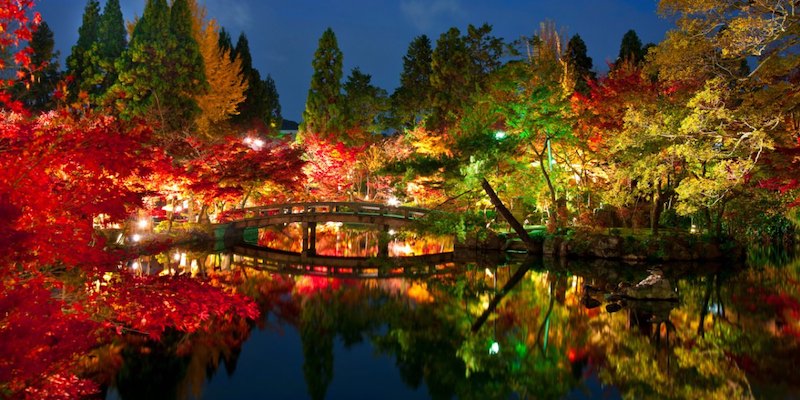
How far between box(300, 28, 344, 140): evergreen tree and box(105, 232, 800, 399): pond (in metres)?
16.6

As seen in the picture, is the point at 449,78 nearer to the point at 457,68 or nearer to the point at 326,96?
the point at 457,68

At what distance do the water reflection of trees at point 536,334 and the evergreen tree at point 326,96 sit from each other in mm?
16453

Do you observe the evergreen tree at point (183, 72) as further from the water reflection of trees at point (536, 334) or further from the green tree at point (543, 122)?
the green tree at point (543, 122)

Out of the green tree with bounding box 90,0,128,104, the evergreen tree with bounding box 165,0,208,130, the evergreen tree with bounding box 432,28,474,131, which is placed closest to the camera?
the evergreen tree with bounding box 165,0,208,130

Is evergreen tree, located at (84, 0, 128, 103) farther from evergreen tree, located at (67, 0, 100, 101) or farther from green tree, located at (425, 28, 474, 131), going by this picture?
green tree, located at (425, 28, 474, 131)

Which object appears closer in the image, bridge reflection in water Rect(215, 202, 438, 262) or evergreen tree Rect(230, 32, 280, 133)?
bridge reflection in water Rect(215, 202, 438, 262)

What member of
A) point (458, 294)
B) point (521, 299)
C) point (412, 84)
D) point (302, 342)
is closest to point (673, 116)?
point (521, 299)

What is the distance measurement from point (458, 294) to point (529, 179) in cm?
782

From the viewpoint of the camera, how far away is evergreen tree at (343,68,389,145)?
3259cm

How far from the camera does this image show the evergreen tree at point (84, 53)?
87.1 ft

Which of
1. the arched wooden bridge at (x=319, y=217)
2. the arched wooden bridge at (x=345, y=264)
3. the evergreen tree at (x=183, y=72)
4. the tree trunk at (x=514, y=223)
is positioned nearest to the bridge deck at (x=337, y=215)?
the arched wooden bridge at (x=319, y=217)

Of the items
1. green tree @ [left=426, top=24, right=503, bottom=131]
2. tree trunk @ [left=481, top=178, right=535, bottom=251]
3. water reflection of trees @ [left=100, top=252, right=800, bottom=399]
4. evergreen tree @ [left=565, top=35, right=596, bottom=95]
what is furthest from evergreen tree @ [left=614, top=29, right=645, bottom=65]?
water reflection of trees @ [left=100, top=252, right=800, bottom=399]

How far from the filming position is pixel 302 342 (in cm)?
985

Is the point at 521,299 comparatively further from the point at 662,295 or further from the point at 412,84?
the point at 412,84
